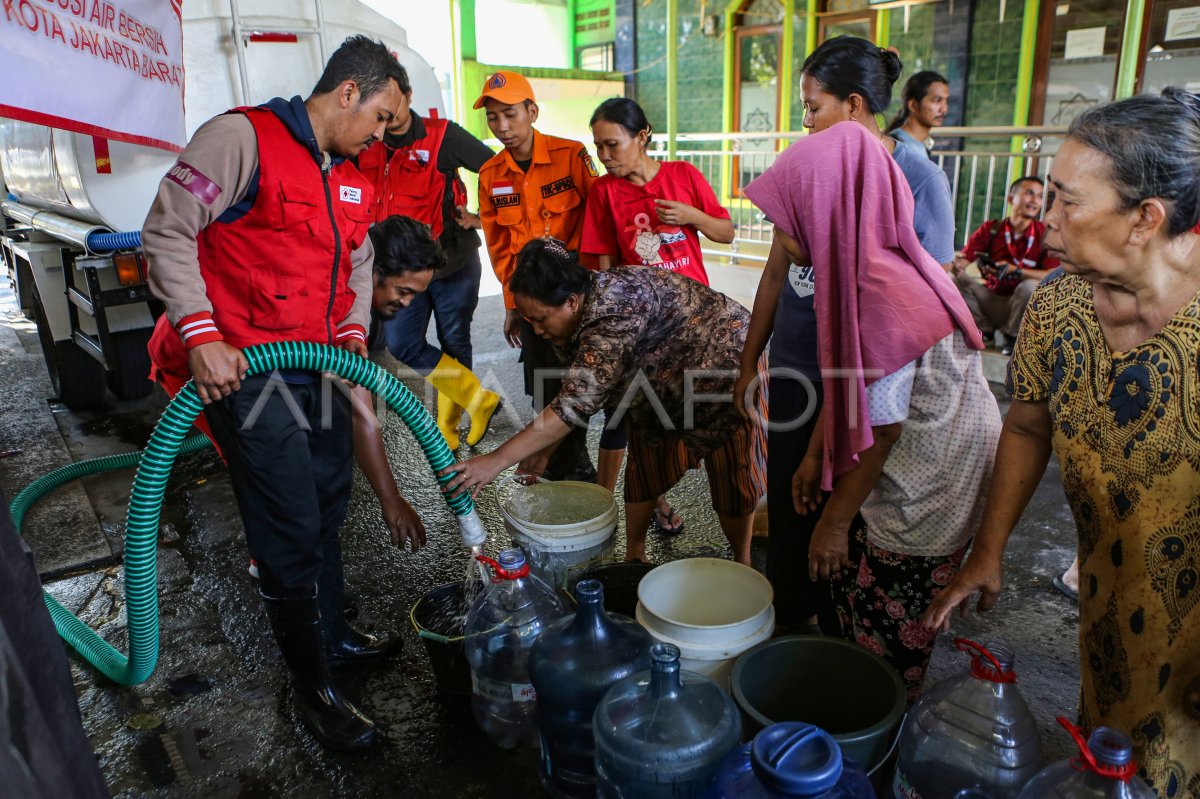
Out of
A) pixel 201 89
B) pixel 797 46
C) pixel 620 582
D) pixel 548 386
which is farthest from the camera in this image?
pixel 797 46

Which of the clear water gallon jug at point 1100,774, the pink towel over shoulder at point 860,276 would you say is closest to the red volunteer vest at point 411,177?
the pink towel over shoulder at point 860,276

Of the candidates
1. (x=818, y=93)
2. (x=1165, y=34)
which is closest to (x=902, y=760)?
(x=818, y=93)

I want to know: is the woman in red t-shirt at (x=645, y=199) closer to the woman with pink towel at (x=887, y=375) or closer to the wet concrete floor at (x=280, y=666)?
the wet concrete floor at (x=280, y=666)

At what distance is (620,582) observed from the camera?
2.73 m

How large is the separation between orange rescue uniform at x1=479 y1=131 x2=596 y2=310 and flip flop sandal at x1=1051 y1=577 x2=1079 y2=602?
262cm

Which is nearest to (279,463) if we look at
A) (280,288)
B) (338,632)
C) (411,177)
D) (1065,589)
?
(280,288)

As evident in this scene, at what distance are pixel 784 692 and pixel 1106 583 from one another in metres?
0.83

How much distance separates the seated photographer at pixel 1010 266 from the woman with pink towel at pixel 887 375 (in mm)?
4326

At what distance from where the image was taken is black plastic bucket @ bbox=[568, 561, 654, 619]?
271 centimetres

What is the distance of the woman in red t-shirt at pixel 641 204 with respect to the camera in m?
3.60

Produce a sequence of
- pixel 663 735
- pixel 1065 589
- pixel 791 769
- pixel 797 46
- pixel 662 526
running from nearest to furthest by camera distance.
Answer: pixel 791 769 < pixel 663 735 < pixel 1065 589 < pixel 662 526 < pixel 797 46

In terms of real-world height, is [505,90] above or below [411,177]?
above

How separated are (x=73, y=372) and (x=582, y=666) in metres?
5.27

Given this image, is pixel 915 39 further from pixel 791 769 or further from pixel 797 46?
pixel 791 769
